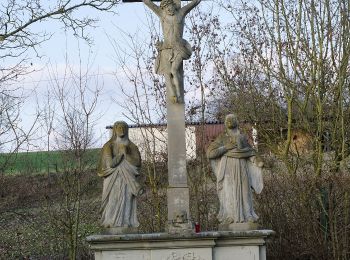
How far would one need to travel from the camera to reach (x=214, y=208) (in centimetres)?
1481

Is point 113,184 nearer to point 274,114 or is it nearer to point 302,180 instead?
point 302,180

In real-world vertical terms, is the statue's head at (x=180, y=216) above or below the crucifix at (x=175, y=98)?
below

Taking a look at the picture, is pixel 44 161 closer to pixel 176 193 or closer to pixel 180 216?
pixel 176 193

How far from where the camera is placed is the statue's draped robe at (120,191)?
8820 millimetres

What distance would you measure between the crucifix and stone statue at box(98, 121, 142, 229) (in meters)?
0.49

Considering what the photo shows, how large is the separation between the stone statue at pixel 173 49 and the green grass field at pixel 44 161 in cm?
551

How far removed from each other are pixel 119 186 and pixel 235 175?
1594 mm

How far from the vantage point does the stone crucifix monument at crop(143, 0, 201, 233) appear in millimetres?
8844

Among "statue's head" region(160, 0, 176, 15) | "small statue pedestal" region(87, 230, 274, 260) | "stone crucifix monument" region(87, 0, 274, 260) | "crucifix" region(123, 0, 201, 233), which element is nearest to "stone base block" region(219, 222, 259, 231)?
"stone crucifix monument" region(87, 0, 274, 260)

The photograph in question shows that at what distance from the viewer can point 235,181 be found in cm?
903

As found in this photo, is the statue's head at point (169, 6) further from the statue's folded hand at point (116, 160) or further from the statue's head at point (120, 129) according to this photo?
the statue's folded hand at point (116, 160)

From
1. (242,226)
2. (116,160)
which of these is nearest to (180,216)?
(242,226)

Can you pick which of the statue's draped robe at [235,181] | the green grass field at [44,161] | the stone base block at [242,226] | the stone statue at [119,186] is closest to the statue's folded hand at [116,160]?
the stone statue at [119,186]

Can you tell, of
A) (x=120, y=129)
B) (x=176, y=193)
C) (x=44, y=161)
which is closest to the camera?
(x=176, y=193)
